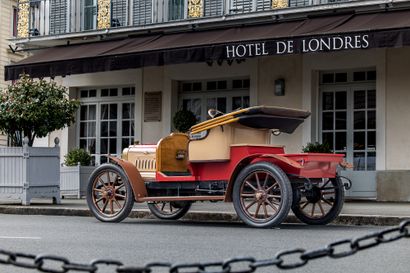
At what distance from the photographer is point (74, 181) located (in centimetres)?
1850

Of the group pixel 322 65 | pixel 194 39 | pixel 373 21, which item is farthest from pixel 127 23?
pixel 373 21

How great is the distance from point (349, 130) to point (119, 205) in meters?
7.39

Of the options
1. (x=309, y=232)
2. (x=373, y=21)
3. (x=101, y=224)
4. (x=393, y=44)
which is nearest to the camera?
(x=309, y=232)

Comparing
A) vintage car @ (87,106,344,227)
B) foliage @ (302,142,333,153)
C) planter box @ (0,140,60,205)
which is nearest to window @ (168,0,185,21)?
foliage @ (302,142,333,153)

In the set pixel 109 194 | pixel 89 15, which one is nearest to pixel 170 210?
pixel 109 194

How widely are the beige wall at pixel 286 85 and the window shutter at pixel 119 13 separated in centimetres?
413

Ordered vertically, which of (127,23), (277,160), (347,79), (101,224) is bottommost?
(101,224)

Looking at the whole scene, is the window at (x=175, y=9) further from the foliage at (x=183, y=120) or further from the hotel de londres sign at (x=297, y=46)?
the hotel de londres sign at (x=297, y=46)

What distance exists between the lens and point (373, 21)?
1493cm

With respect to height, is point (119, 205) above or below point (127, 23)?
below

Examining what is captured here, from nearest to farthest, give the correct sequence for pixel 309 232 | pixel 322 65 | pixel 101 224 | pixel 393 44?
pixel 309 232, pixel 101 224, pixel 393 44, pixel 322 65

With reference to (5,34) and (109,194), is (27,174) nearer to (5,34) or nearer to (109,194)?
(109,194)

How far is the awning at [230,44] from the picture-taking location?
1431cm

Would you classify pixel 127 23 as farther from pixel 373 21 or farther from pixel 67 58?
pixel 373 21
